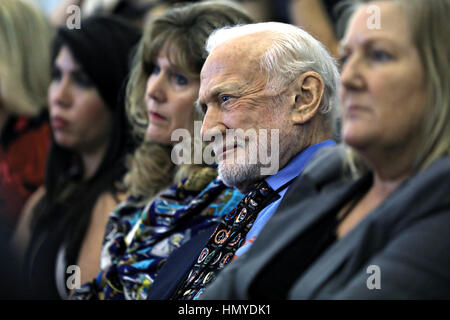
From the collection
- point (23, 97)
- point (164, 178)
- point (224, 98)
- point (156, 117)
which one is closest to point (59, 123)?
point (23, 97)

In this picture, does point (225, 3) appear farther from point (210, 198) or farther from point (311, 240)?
point (311, 240)

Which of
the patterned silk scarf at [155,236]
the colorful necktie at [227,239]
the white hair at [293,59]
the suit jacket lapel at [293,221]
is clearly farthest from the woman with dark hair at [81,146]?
the suit jacket lapel at [293,221]

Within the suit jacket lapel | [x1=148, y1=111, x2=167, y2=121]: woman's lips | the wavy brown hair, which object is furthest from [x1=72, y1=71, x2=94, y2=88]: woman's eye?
the suit jacket lapel

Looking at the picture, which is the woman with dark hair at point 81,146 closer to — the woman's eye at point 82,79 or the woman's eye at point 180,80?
the woman's eye at point 82,79

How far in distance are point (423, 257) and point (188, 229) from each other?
1.38 m

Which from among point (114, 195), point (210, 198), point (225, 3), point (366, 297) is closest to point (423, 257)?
point (366, 297)

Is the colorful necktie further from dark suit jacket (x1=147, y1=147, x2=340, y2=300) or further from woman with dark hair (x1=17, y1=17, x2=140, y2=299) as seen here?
woman with dark hair (x1=17, y1=17, x2=140, y2=299)

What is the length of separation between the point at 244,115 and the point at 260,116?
5 cm

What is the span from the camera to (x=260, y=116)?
7.14 feet

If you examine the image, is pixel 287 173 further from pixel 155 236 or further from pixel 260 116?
pixel 155 236

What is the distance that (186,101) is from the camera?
2.81 metres

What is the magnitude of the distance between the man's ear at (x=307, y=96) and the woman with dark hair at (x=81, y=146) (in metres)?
1.48

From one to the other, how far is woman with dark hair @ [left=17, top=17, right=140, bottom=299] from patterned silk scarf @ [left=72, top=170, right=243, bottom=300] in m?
0.47

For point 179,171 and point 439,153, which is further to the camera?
point 179,171
